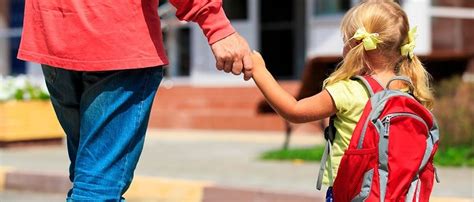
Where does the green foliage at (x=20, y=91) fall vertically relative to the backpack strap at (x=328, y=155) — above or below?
below

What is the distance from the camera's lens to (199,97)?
15.7 meters

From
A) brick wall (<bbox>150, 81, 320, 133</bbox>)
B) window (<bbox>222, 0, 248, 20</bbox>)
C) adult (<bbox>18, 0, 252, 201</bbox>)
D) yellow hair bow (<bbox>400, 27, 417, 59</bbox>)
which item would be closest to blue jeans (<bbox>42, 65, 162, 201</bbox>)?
adult (<bbox>18, 0, 252, 201</bbox>)

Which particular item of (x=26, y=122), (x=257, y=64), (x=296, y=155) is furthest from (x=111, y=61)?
(x=26, y=122)

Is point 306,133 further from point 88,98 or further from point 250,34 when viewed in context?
point 88,98

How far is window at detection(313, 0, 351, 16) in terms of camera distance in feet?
53.0

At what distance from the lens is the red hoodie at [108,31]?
3.32 meters

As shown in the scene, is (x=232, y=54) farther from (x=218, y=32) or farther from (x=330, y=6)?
(x=330, y=6)

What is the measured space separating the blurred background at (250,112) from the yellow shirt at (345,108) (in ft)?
8.72

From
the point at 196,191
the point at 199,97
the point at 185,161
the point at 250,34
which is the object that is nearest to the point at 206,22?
the point at 196,191

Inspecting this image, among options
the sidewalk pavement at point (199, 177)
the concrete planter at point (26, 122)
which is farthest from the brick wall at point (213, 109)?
the concrete planter at point (26, 122)

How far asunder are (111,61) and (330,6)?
43.4ft

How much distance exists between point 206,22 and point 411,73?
81 centimetres

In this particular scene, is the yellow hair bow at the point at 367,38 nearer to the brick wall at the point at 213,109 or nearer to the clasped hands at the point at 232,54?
the clasped hands at the point at 232,54

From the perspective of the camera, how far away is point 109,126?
3.38 meters
